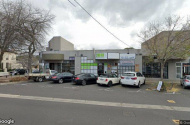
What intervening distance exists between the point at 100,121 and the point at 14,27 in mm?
16496

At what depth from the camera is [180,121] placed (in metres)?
4.32

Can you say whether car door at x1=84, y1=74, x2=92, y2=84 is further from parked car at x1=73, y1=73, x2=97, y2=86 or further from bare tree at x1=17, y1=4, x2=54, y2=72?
bare tree at x1=17, y1=4, x2=54, y2=72

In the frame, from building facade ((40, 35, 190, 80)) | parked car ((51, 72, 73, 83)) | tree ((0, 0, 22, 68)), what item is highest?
tree ((0, 0, 22, 68))

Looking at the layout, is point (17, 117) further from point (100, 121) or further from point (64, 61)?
Result: point (64, 61)

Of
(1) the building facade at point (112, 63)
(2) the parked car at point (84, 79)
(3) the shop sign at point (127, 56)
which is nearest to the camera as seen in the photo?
(2) the parked car at point (84, 79)

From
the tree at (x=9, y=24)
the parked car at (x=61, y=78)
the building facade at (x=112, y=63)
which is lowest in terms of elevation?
the parked car at (x=61, y=78)

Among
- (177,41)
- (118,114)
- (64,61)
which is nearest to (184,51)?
(177,41)

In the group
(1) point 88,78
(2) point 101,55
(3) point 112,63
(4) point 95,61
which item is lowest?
(1) point 88,78

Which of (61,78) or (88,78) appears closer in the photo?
(88,78)

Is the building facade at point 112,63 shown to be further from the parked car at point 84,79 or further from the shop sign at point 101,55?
the parked car at point 84,79

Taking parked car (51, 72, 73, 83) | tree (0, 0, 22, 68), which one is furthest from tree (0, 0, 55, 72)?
parked car (51, 72, 73, 83)

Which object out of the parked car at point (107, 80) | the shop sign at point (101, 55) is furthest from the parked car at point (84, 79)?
the shop sign at point (101, 55)

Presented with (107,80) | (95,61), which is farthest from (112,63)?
(107,80)

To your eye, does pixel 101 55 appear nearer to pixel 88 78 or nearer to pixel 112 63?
pixel 112 63
